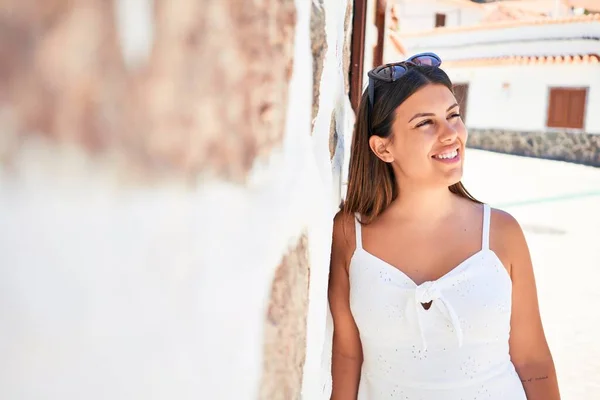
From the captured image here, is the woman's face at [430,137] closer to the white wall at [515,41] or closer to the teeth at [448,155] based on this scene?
the teeth at [448,155]

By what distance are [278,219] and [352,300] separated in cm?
70

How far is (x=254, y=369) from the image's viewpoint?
0.57 meters

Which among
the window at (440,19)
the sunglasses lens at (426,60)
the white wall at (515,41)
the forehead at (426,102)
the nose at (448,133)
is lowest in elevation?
the nose at (448,133)

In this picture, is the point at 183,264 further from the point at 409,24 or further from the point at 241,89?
the point at 409,24

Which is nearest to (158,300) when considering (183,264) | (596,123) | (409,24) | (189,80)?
(183,264)

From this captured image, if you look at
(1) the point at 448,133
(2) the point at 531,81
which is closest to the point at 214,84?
(1) the point at 448,133

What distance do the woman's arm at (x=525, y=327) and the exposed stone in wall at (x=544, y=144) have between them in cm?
1505

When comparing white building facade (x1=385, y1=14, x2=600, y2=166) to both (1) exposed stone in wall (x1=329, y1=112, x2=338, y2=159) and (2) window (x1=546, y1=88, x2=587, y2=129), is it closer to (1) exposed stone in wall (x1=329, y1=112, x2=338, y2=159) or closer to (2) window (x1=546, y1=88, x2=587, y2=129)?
(2) window (x1=546, y1=88, x2=587, y2=129)

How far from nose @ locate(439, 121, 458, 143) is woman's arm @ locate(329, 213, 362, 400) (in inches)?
10.5

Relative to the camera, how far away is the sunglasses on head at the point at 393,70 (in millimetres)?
1316

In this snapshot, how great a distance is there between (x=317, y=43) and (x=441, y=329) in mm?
687

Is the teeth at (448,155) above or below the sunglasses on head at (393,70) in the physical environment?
below

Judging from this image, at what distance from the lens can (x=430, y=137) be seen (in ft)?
4.12

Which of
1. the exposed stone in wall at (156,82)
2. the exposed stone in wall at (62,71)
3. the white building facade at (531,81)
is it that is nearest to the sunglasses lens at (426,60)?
the exposed stone in wall at (156,82)
